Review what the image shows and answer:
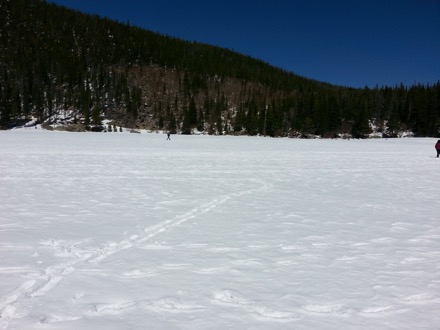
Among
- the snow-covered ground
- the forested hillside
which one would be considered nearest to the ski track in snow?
the snow-covered ground

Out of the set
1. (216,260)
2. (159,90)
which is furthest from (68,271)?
(159,90)

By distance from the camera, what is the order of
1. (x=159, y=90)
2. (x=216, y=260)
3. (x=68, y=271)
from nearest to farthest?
(x=68, y=271)
(x=216, y=260)
(x=159, y=90)

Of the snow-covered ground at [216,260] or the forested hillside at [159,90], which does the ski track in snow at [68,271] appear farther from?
the forested hillside at [159,90]

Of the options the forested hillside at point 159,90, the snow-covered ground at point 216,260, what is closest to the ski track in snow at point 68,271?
the snow-covered ground at point 216,260

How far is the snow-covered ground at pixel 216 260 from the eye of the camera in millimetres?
3920

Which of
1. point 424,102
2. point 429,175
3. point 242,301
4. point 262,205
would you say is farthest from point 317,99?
point 242,301

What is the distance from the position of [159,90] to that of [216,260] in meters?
151

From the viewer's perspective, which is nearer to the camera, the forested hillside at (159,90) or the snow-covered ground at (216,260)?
the snow-covered ground at (216,260)

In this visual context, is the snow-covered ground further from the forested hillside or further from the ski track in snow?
the forested hillside

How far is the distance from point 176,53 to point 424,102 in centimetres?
12393

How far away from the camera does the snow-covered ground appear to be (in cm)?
392

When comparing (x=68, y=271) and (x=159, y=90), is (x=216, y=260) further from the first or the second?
(x=159, y=90)

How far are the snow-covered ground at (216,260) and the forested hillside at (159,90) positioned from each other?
85663 mm

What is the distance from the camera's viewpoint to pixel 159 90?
5930 inches
